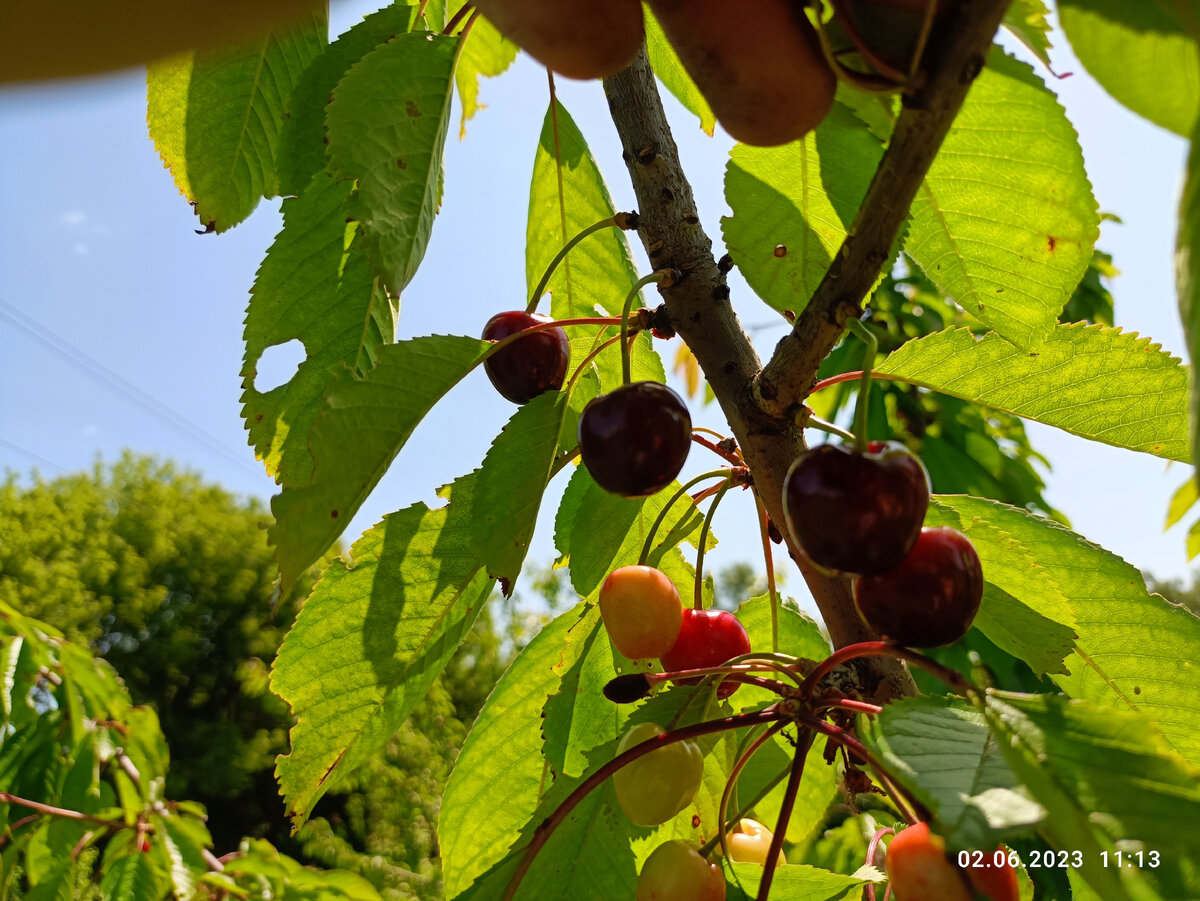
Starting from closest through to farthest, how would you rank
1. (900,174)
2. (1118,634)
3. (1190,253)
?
1. (1190,253)
2. (900,174)
3. (1118,634)

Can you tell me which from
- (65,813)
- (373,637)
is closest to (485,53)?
(373,637)

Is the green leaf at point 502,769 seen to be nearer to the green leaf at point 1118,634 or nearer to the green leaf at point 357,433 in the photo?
the green leaf at point 357,433

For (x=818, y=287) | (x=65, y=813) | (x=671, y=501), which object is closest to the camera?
(x=818, y=287)

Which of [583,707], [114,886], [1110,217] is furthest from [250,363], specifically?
[1110,217]

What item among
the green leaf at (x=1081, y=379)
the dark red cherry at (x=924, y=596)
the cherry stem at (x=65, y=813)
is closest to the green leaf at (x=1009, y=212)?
the green leaf at (x=1081, y=379)

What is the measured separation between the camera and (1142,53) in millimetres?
217

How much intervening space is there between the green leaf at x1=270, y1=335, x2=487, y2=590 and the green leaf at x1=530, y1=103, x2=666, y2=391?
29cm

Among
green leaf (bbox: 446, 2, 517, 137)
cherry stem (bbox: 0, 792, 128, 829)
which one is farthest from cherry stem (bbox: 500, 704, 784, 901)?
cherry stem (bbox: 0, 792, 128, 829)

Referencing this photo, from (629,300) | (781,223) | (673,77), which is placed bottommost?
(629,300)

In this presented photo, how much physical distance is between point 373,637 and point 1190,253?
58 centimetres

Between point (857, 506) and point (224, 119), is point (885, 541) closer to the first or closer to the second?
point (857, 506)

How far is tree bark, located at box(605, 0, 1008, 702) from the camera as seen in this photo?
0.84 feet

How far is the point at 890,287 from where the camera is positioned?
2822 millimetres

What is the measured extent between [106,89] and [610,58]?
18 cm
